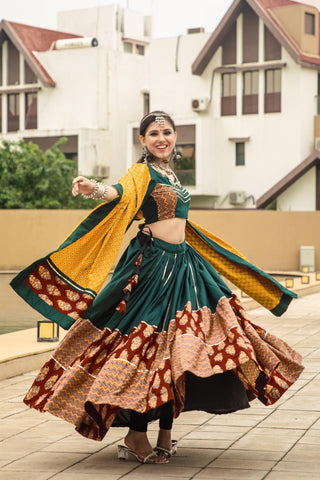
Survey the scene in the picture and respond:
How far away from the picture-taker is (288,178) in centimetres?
3089

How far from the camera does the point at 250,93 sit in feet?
109

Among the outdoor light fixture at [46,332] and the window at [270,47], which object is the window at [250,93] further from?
the outdoor light fixture at [46,332]

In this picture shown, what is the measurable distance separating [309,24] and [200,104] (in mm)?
4741

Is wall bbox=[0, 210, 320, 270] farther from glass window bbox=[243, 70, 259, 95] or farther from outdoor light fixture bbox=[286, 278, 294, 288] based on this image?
glass window bbox=[243, 70, 259, 95]

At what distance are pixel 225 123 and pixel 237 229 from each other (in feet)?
30.5

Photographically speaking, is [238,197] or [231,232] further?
[238,197]

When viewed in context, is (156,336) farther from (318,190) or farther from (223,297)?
(318,190)

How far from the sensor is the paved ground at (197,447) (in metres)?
4.30

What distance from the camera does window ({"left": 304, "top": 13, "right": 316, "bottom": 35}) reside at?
32.3 m

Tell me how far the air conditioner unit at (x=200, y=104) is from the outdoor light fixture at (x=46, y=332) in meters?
26.3

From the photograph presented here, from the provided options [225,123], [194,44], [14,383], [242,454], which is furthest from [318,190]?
[242,454]

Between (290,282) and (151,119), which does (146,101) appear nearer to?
(290,282)

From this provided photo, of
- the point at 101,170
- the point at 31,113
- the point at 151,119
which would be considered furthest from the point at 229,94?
the point at 151,119

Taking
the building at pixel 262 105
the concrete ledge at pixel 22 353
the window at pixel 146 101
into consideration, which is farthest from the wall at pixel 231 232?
the concrete ledge at pixel 22 353
